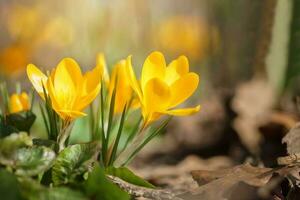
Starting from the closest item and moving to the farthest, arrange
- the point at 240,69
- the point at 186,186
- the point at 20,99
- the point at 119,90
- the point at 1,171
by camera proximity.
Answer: the point at 1,171 → the point at 119,90 → the point at 20,99 → the point at 186,186 → the point at 240,69

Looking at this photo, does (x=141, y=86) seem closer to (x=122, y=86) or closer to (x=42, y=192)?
(x=122, y=86)

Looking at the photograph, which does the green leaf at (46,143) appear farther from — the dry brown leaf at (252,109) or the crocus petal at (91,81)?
the dry brown leaf at (252,109)

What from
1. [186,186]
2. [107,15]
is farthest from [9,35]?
[186,186]

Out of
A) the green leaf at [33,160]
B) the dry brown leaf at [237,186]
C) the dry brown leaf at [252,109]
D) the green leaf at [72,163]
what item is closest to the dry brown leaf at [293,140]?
the dry brown leaf at [237,186]

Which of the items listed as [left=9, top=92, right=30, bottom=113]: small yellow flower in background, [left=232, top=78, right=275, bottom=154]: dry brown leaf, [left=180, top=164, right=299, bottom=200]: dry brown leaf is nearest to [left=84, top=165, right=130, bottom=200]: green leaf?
[left=180, top=164, right=299, bottom=200]: dry brown leaf

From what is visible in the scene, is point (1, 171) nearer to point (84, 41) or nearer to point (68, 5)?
point (84, 41)

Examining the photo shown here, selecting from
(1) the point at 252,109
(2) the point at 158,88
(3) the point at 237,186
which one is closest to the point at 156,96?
(2) the point at 158,88
